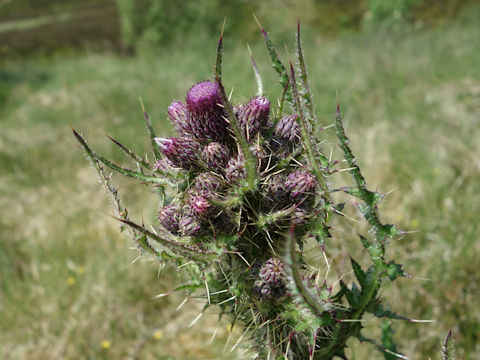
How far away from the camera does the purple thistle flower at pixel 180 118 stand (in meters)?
1.42

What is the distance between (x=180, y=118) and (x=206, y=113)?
0.14m

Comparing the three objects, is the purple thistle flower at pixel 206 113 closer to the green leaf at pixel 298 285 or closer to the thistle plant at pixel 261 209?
the thistle plant at pixel 261 209

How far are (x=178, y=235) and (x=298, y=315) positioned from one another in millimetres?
508

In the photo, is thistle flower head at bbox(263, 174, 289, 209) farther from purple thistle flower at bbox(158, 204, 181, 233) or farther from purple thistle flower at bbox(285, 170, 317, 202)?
purple thistle flower at bbox(158, 204, 181, 233)

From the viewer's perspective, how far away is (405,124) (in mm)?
5176

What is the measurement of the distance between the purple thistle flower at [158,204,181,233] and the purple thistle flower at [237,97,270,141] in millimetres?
362

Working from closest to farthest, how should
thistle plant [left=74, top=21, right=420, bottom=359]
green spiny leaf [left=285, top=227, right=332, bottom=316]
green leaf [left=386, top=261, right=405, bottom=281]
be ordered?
green spiny leaf [left=285, top=227, right=332, bottom=316], thistle plant [left=74, top=21, right=420, bottom=359], green leaf [left=386, top=261, right=405, bottom=281]

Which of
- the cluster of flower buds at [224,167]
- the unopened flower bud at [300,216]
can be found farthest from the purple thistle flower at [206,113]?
the unopened flower bud at [300,216]

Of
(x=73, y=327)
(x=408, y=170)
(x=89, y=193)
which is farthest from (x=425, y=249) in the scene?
(x=89, y=193)

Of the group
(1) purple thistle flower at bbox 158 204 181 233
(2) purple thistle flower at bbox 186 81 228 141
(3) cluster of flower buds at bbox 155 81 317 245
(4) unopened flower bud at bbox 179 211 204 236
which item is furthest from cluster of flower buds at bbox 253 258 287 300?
(2) purple thistle flower at bbox 186 81 228 141

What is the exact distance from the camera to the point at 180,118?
1453mm

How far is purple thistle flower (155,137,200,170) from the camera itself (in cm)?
137

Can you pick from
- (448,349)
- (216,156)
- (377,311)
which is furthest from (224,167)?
(448,349)

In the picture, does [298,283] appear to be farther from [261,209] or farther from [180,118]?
[180,118]
